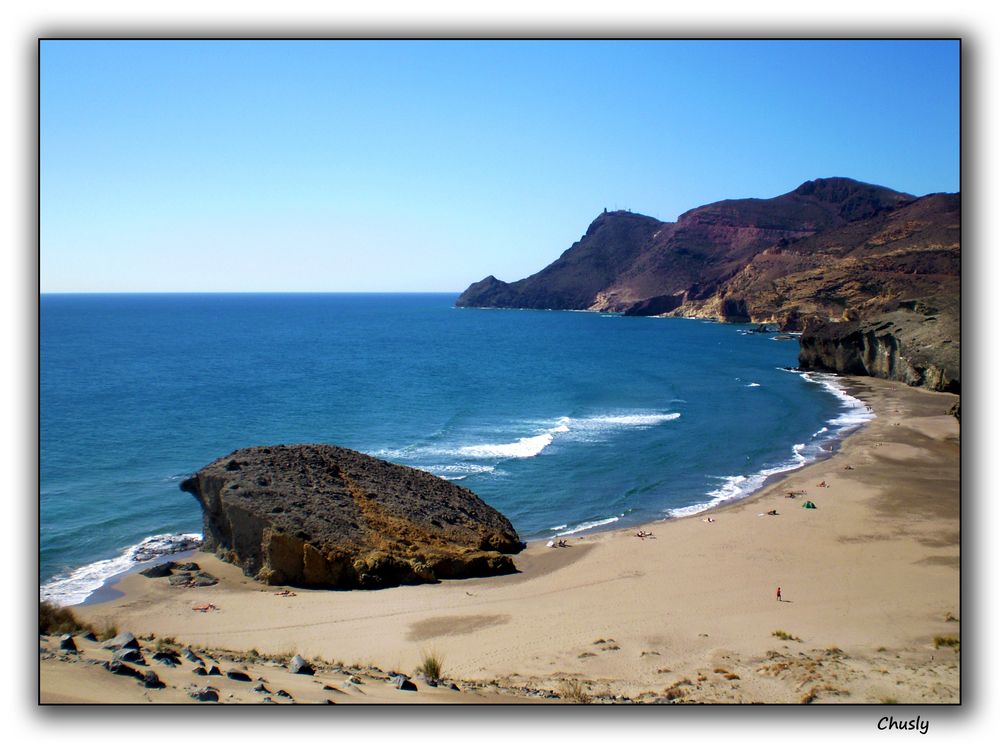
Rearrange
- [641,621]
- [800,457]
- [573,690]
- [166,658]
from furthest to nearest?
[800,457]
[641,621]
[573,690]
[166,658]

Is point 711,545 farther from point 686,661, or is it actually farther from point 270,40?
point 270,40

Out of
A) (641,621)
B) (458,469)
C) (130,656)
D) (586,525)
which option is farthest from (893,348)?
A: (130,656)

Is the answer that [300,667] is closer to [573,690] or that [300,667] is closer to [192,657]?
[192,657]

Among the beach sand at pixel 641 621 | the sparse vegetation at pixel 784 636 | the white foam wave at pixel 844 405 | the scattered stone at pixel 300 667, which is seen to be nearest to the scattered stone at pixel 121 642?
the beach sand at pixel 641 621

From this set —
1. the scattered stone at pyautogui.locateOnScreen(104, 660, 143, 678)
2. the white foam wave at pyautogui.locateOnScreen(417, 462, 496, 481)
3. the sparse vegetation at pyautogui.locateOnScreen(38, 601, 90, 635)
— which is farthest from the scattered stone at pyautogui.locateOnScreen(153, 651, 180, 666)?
the white foam wave at pyautogui.locateOnScreen(417, 462, 496, 481)

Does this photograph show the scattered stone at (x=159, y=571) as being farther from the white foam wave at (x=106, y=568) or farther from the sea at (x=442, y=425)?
the sea at (x=442, y=425)

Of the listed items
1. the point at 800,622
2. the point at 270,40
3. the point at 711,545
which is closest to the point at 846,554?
the point at 711,545
